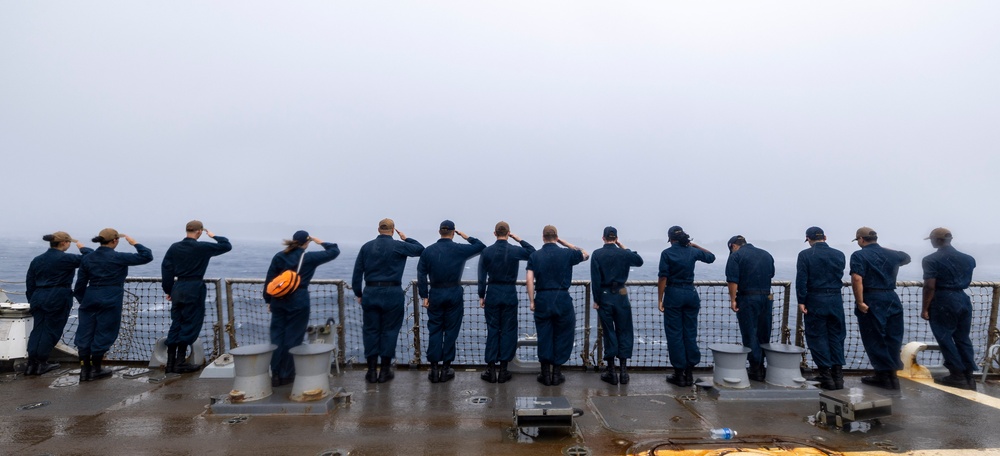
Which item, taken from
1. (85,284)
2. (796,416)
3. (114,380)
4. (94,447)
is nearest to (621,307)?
(796,416)

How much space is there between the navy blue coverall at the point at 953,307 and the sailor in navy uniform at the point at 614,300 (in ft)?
12.1

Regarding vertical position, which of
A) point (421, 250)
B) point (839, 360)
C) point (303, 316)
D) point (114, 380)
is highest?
point (421, 250)

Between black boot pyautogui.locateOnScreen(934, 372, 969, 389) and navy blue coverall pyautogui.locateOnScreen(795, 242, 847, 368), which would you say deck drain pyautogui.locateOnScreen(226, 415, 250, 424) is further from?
black boot pyautogui.locateOnScreen(934, 372, 969, 389)

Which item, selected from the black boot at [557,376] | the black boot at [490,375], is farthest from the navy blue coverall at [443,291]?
the black boot at [557,376]

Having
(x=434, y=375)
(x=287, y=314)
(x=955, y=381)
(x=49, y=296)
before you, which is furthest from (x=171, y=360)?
(x=955, y=381)

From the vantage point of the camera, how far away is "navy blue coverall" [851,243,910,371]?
19.6 feet

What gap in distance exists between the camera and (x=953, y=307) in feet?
19.6

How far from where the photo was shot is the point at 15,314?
6887mm

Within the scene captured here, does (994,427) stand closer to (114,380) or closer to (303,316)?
(303,316)

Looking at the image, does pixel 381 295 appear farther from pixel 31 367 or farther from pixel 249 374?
pixel 31 367

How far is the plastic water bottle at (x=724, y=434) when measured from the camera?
4.23 meters

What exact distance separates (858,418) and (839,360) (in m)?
1.81

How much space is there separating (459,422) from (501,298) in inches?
71.9

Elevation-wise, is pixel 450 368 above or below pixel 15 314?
below
